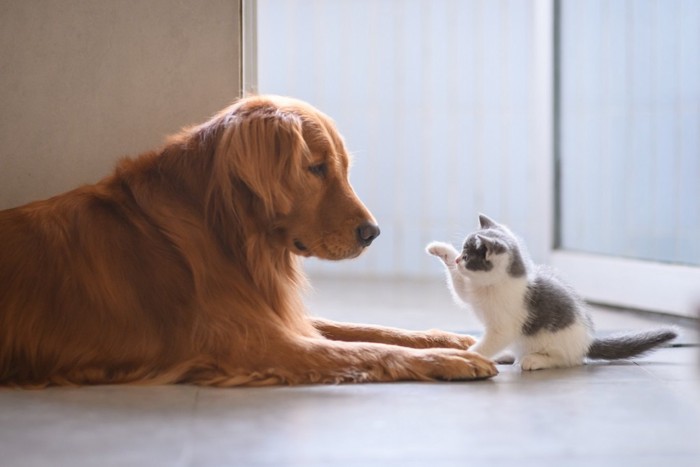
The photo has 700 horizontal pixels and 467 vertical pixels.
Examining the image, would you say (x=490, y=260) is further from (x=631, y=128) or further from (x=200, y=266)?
(x=631, y=128)

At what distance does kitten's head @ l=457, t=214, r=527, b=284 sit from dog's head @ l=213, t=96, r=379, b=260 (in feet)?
0.80

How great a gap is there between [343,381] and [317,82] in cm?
290

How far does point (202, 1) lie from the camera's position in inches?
105

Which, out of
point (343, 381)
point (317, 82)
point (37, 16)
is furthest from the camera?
point (317, 82)

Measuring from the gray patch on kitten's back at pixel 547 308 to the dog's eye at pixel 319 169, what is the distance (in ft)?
1.79

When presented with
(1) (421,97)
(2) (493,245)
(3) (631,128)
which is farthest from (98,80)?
(1) (421,97)

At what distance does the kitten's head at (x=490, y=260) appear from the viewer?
228 cm

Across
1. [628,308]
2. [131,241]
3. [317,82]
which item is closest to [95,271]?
[131,241]

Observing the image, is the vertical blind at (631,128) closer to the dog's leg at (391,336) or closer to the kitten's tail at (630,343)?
the kitten's tail at (630,343)

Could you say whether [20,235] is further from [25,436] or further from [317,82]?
[317,82]

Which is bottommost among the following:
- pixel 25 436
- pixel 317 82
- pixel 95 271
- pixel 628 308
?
pixel 628 308

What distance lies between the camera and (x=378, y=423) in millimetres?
1712

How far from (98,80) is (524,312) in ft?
4.23

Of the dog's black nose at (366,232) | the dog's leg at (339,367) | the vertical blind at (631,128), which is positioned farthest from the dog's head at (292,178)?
the vertical blind at (631,128)
